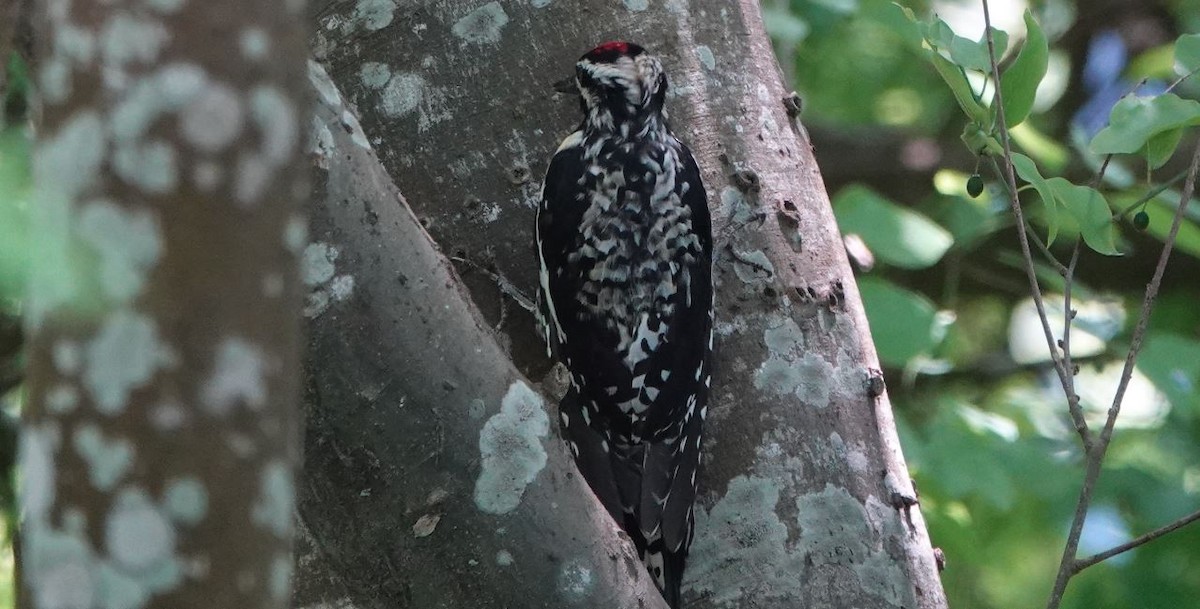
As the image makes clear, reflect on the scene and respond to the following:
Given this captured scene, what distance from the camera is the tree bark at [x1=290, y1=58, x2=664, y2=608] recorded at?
4.49ft

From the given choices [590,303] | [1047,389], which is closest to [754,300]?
[590,303]

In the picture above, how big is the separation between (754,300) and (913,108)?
13.2ft

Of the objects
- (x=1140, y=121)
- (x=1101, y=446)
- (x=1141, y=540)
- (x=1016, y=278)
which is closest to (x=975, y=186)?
(x=1140, y=121)

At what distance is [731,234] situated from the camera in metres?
2.18

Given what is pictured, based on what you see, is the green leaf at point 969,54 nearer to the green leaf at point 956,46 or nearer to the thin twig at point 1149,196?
the green leaf at point 956,46

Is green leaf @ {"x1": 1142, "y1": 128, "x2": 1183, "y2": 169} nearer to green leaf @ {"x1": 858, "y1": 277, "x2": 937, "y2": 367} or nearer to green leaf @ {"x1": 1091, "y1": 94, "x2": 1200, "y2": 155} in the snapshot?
green leaf @ {"x1": 1091, "y1": 94, "x2": 1200, "y2": 155}

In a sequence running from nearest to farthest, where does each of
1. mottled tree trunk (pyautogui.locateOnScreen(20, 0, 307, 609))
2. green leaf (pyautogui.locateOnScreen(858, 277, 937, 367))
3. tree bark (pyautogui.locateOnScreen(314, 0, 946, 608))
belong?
mottled tree trunk (pyautogui.locateOnScreen(20, 0, 307, 609)) → tree bark (pyautogui.locateOnScreen(314, 0, 946, 608)) → green leaf (pyautogui.locateOnScreen(858, 277, 937, 367))

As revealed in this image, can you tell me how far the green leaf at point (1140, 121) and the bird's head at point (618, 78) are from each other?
0.77 metres

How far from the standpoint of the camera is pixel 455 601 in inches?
60.4

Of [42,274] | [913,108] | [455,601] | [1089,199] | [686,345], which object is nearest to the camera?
[42,274]

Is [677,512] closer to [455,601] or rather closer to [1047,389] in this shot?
[455,601]

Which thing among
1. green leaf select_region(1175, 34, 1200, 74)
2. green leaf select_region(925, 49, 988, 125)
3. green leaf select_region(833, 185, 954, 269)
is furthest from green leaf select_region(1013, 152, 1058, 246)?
green leaf select_region(833, 185, 954, 269)

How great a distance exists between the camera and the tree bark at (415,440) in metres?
1.37

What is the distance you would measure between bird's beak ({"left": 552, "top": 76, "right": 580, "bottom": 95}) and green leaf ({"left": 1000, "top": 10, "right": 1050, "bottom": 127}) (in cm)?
71
